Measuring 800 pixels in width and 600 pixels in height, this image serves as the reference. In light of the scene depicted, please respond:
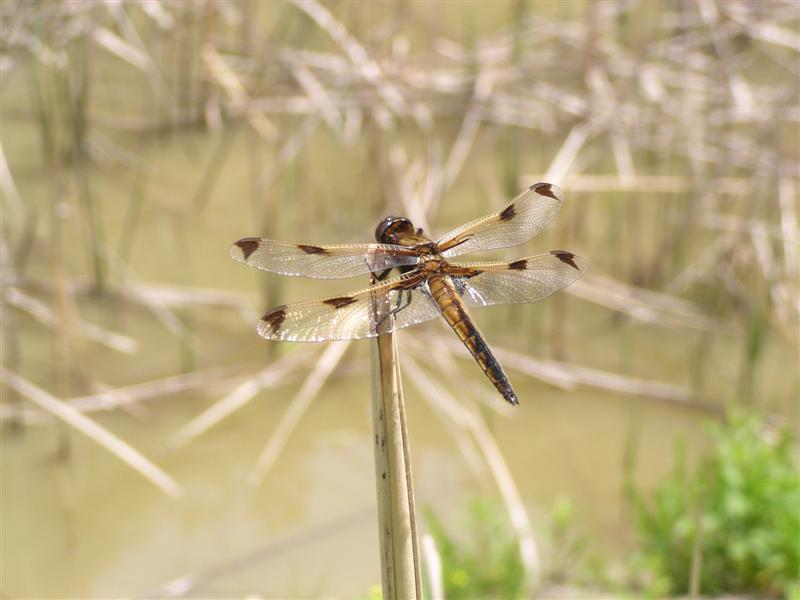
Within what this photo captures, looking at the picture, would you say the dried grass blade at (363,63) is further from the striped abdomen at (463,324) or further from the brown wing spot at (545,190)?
the striped abdomen at (463,324)

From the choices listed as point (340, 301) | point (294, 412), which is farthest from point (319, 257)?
point (294, 412)

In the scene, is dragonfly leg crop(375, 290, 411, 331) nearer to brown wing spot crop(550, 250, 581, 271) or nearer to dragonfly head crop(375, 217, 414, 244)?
dragonfly head crop(375, 217, 414, 244)

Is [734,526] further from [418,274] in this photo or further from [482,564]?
[418,274]

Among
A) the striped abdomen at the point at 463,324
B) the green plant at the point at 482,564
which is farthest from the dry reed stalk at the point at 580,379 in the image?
the striped abdomen at the point at 463,324

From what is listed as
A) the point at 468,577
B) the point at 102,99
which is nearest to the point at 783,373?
the point at 468,577

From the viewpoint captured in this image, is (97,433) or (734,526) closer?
(734,526)

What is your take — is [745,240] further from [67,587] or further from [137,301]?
[67,587]
